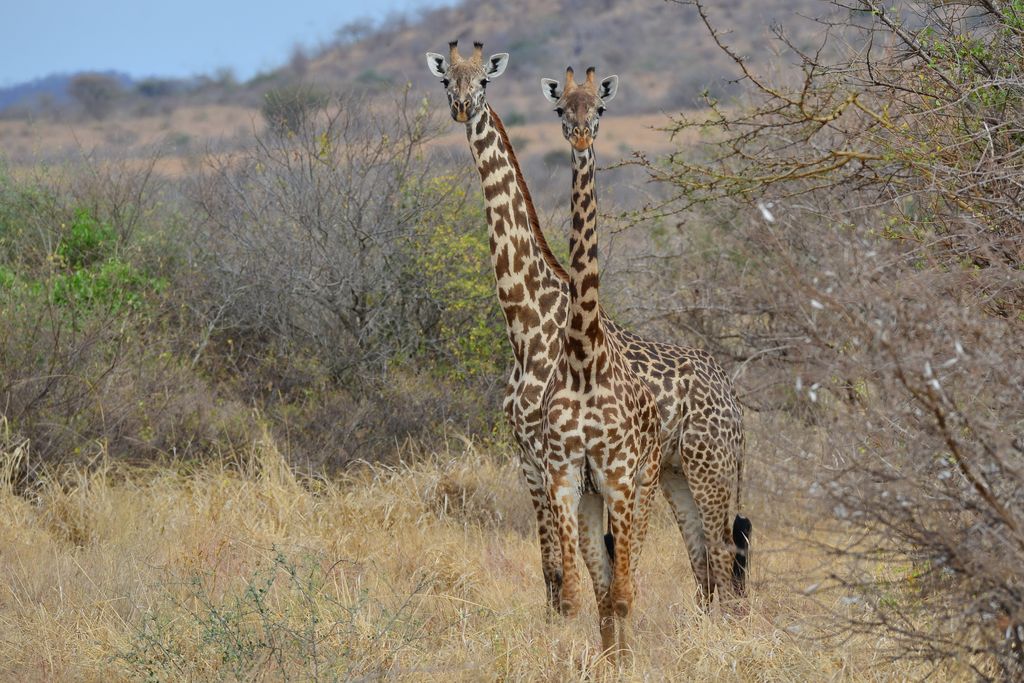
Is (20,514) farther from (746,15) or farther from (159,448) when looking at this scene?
(746,15)

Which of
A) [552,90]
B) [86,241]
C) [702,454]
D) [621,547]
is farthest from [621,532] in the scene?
[86,241]

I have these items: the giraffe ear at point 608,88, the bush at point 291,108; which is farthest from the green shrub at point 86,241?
the giraffe ear at point 608,88

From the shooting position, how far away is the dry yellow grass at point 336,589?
4.98 meters

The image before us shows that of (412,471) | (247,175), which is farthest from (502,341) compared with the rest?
(247,175)

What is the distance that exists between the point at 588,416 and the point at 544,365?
0.48 meters

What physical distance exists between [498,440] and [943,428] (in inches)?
209

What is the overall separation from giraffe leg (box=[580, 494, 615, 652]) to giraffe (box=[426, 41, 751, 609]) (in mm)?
150

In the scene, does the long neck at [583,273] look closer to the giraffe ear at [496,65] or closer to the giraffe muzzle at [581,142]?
the giraffe muzzle at [581,142]

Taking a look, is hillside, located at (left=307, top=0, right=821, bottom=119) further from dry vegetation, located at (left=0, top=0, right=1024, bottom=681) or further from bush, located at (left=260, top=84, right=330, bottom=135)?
dry vegetation, located at (left=0, top=0, right=1024, bottom=681)

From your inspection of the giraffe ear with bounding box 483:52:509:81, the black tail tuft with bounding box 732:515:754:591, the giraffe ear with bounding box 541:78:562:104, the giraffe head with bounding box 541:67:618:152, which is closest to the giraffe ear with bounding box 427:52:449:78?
the giraffe ear with bounding box 483:52:509:81

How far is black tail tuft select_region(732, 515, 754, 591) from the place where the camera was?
6.07 m

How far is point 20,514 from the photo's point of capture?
22.7ft

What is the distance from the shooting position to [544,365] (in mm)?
5570

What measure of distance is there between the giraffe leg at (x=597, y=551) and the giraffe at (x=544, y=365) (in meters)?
0.15
